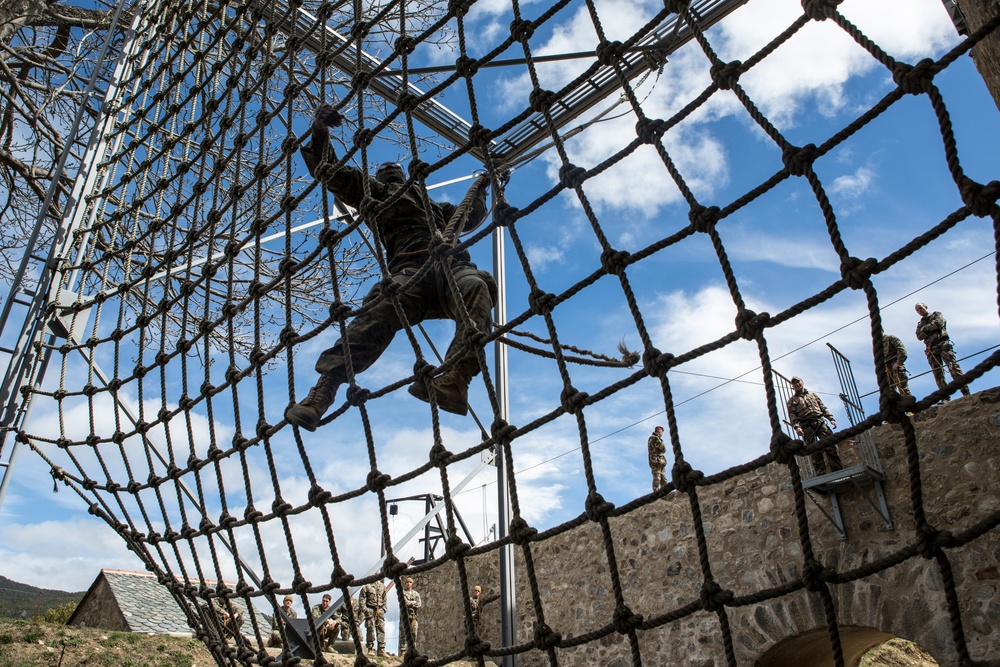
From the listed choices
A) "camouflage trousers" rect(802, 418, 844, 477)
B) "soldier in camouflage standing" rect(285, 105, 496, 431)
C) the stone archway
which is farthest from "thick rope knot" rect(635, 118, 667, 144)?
the stone archway

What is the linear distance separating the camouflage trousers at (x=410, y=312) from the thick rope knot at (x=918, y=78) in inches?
54.7

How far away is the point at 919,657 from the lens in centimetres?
664

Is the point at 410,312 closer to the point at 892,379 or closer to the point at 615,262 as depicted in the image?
the point at 615,262

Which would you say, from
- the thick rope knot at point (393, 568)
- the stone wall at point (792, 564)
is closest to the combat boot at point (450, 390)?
the thick rope knot at point (393, 568)

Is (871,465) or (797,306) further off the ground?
(871,465)

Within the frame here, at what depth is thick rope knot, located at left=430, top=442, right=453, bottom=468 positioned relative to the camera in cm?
195

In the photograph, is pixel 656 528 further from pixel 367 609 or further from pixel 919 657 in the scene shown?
pixel 367 609

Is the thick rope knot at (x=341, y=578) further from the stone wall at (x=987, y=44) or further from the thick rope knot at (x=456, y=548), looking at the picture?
the stone wall at (x=987, y=44)

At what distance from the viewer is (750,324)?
1392 millimetres

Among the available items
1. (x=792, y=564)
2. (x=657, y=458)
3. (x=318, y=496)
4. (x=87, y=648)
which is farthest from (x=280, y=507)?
(x=657, y=458)

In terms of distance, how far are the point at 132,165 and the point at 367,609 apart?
19.1 feet

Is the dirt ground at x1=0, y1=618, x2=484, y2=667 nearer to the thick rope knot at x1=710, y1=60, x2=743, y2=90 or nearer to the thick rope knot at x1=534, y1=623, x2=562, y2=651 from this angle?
the thick rope knot at x1=534, y1=623, x2=562, y2=651

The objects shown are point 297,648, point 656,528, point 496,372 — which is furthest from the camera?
point 656,528

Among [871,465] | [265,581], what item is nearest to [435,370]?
[265,581]
